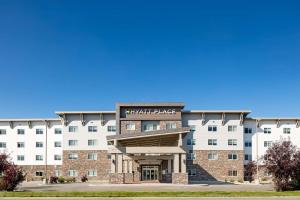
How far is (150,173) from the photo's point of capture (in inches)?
2125

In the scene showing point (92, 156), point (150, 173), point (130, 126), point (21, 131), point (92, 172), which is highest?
point (130, 126)

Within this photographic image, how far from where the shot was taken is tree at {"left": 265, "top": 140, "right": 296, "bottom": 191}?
29734 millimetres

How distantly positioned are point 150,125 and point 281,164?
28.9 m

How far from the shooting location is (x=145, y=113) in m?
57.1

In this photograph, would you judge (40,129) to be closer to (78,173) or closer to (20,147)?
(20,147)

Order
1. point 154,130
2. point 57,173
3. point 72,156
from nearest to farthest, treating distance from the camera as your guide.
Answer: point 154,130, point 72,156, point 57,173

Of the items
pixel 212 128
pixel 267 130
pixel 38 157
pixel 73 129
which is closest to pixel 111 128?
pixel 73 129

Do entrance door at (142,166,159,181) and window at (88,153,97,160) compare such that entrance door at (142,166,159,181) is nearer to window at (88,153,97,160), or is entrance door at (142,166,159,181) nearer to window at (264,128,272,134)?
window at (88,153,97,160)

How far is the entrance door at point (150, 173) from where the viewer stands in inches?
2115

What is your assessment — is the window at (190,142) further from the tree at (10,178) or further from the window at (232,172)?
the tree at (10,178)

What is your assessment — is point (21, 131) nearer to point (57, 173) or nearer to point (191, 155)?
point (57, 173)

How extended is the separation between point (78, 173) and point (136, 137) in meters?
21.7

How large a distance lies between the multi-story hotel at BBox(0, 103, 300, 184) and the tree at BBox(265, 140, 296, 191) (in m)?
→ 25.2

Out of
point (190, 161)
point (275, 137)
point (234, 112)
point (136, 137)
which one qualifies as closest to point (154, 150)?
point (136, 137)
